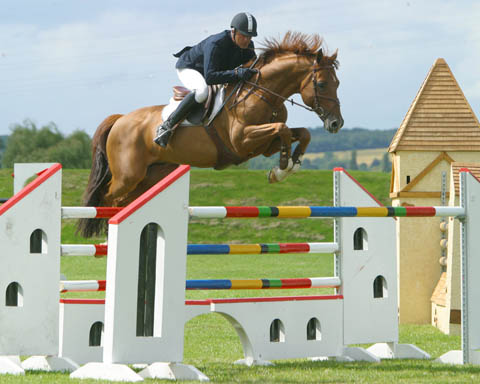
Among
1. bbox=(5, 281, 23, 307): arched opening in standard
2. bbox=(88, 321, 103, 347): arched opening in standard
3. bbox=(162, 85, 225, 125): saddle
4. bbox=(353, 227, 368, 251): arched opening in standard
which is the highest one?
bbox=(162, 85, 225, 125): saddle

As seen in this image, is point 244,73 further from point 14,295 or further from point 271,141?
point 14,295

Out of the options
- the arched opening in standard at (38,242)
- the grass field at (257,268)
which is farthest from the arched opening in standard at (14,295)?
the grass field at (257,268)

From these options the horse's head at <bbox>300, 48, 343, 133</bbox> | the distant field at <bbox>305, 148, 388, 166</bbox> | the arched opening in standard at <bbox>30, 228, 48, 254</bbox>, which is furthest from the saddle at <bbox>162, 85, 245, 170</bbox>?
the distant field at <bbox>305, 148, 388, 166</bbox>

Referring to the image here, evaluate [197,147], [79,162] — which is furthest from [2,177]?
[197,147]

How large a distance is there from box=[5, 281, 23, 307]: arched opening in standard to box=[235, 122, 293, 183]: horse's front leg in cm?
188

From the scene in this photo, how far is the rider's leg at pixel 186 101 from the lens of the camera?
17.8 feet

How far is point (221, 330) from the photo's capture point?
692 cm

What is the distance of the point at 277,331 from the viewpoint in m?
4.69

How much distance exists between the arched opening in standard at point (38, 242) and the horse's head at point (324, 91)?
2164mm

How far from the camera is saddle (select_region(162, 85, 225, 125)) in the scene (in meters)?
5.50

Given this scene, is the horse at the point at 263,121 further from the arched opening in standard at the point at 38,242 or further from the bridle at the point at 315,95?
the arched opening in standard at the point at 38,242

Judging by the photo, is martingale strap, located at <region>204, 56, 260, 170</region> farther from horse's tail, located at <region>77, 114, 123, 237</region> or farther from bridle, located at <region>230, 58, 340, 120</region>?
horse's tail, located at <region>77, 114, 123, 237</region>

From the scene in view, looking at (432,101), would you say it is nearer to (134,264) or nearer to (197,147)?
(197,147)

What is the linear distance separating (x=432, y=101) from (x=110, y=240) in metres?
4.89
